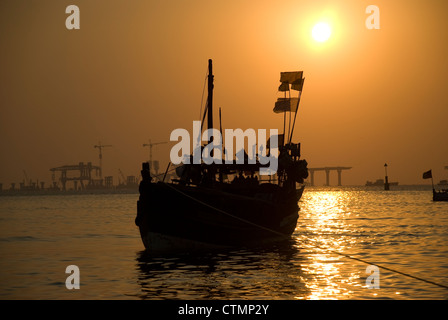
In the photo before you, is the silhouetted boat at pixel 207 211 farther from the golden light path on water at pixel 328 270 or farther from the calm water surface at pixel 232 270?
the golden light path on water at pixel 328 270

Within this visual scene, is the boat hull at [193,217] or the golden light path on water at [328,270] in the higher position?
the boat hull at [193,217]

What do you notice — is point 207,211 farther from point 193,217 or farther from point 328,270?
point 328,270

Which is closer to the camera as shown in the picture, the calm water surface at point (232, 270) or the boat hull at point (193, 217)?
the calm water surface at point (232, 270)

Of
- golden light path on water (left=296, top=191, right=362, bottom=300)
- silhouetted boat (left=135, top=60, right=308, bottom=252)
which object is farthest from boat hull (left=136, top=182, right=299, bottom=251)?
golden light path on water (left=296, top=191, right=362, bottom=300)

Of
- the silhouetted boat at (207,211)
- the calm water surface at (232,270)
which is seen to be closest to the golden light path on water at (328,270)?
the calm water surface at (232,270)

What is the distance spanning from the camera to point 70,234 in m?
63.1

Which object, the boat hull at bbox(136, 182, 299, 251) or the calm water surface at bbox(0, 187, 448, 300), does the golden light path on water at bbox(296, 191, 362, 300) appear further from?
the boat hull at bbox(136, 182, 299, 251)

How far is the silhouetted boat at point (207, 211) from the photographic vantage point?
3741cm

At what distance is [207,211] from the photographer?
124 feet

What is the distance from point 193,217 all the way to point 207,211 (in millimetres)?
847

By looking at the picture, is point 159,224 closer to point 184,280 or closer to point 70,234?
point 184,280

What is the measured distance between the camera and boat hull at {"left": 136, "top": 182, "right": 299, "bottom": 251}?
3731 centimetres
